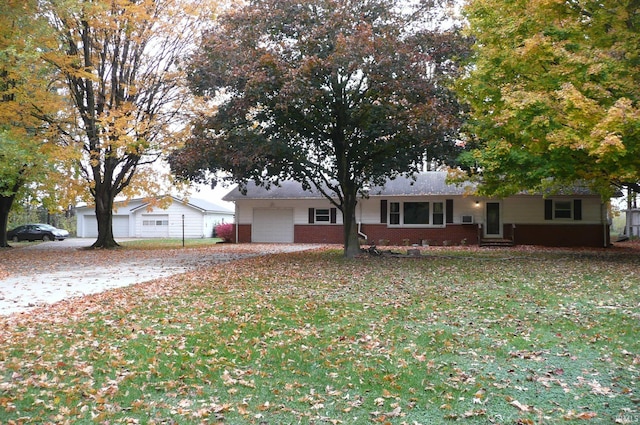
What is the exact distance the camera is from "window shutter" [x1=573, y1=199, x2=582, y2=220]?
24.6m

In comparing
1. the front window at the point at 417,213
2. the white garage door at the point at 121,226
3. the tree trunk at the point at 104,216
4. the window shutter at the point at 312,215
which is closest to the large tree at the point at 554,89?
the front window at the point at 417,213

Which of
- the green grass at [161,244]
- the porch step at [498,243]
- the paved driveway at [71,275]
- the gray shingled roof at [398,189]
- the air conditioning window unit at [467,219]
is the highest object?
the gray shingled roof at [398,189]

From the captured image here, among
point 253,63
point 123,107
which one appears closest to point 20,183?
point 123,107

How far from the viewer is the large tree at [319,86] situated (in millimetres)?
13469

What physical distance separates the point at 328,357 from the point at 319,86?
9632 millimetres

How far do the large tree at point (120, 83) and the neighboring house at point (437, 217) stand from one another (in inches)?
262

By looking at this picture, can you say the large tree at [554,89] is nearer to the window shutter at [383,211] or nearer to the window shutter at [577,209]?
the window shutter at [577,209]

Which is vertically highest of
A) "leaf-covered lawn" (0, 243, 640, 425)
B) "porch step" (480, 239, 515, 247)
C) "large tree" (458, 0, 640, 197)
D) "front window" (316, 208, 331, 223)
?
"large tree" (458, 0, 640, 197)

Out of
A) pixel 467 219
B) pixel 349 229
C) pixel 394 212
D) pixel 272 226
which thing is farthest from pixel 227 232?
pixel 349 229

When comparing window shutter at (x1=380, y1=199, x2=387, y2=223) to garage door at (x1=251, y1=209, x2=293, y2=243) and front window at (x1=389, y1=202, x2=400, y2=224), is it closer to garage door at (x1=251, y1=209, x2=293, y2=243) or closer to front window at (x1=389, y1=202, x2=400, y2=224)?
front window at (x1=389, y1=202, x2=400, y2=224)

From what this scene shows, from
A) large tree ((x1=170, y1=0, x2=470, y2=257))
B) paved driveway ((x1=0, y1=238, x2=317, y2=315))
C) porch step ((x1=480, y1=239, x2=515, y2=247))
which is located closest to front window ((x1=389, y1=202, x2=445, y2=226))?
porch step ((x1=480, y1=239, x2=515, y2=247))

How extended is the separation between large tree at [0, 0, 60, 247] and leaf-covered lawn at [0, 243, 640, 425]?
383 inches

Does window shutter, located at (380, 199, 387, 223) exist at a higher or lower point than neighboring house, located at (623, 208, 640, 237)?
higher

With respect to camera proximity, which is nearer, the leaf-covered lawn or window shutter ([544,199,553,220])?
the leaf-covered lawn
